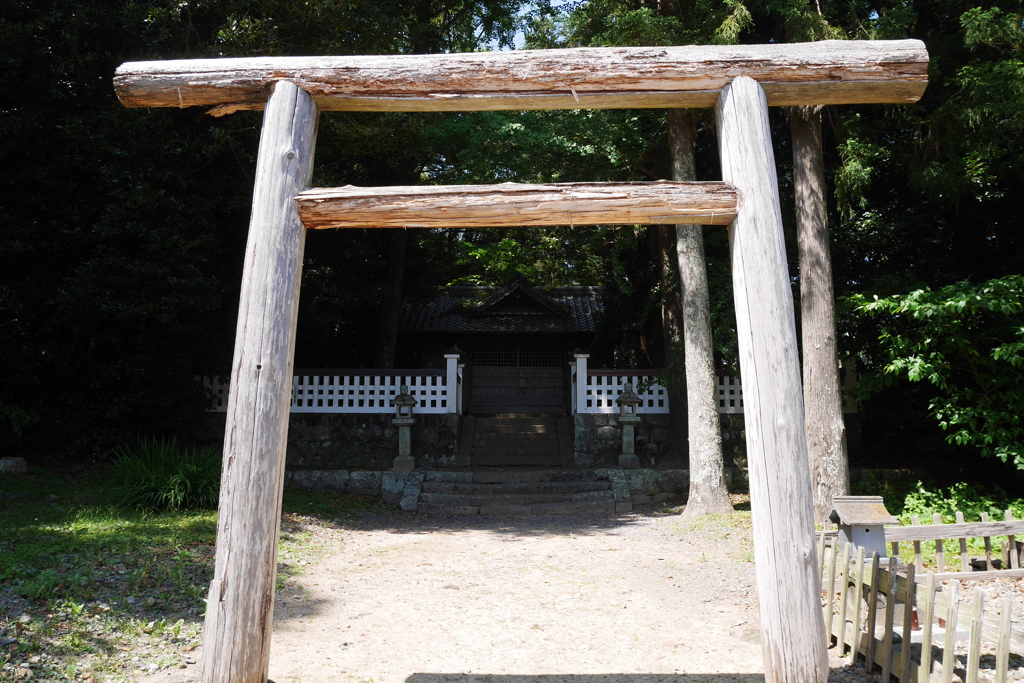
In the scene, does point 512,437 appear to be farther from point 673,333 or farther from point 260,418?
point 260,418

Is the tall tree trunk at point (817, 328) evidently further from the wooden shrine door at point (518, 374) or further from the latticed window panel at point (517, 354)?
the latticed window panel at point (517, 354)

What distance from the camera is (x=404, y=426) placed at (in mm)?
11906

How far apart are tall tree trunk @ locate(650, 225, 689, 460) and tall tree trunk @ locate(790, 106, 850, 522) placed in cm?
373

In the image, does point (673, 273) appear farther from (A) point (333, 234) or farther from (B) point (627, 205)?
(B) point (627, 205)

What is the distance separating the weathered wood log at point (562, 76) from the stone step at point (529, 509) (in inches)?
282

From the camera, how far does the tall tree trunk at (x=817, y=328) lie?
8164mm

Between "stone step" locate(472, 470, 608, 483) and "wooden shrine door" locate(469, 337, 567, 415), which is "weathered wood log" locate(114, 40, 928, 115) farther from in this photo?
"wooden shrine door" locate(469, 337, 567, 415)

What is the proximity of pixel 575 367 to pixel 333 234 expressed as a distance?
5.67m

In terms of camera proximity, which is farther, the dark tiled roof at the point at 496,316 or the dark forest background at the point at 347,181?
the dark tiled roof at the point at 496,316

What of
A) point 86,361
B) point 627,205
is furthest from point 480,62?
point 86,361

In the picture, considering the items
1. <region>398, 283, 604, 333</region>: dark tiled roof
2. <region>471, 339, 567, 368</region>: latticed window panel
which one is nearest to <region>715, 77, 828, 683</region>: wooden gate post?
<region>398, 283, 604, 333</region>: dark tiled roof

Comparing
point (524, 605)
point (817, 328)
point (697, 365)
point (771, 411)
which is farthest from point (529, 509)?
point (771, 411)

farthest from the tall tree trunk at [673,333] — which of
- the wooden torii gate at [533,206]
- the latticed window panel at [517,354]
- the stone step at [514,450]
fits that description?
the wooden torii gate at [533,206]

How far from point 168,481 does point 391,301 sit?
8249 millimetres
